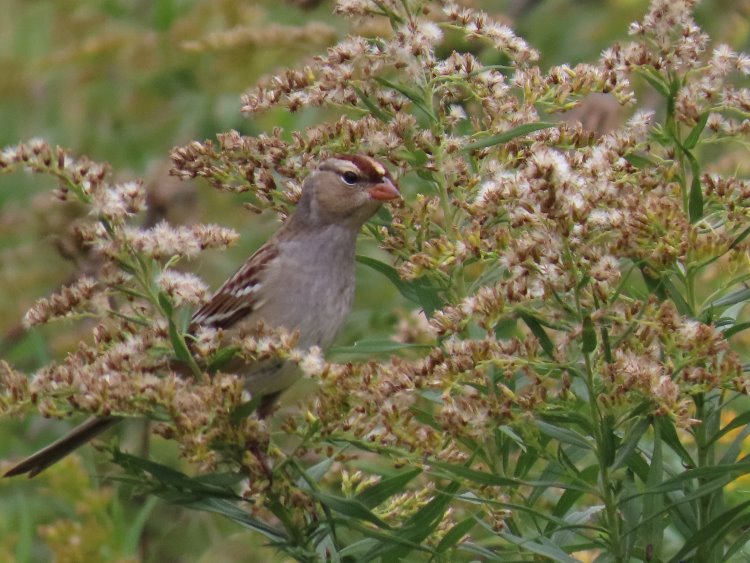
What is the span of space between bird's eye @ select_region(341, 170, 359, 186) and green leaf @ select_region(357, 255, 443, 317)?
2.89ft

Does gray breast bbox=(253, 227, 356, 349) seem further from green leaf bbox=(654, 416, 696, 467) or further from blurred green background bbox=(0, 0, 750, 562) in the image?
green leaf bbox=(654, 416, 696, 467)

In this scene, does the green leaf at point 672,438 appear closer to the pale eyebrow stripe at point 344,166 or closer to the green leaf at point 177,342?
the green leaf at point 177,342

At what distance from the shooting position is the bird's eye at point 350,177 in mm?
3814

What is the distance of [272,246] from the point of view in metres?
4.18

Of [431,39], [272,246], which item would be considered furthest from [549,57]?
[431,39]

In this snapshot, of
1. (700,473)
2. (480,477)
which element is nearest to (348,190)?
(480,477)

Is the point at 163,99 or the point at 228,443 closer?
the point at 228,443

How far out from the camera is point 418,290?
2859 millimetres

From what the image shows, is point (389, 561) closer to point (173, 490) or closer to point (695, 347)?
point (173, 490)

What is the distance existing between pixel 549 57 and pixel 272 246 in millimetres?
3257

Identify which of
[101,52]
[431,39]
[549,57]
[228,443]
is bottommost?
[228,443]

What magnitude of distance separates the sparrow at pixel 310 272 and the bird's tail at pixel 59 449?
1.26 ft

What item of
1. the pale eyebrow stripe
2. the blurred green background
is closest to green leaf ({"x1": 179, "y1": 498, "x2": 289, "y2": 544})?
the pale eyebrow stripe

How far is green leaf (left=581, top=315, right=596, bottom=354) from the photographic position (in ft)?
7.47
